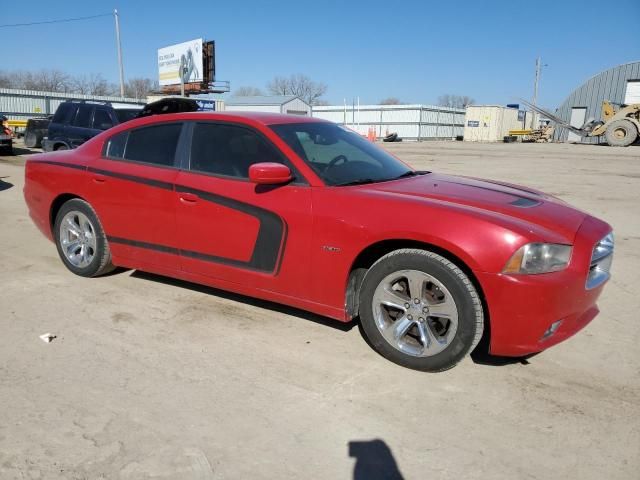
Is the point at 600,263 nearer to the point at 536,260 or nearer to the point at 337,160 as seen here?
the point at 536,260

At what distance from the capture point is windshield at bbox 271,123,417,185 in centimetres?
365

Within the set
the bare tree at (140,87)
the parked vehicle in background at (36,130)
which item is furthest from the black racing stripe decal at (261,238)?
the bare tree at (140,87)

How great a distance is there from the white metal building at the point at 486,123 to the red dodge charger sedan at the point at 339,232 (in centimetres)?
4475

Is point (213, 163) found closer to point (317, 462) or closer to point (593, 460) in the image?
point (317, 462)

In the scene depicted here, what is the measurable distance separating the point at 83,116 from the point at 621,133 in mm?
30594

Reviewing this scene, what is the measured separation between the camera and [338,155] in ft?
12.9

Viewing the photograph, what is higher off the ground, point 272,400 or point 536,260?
point 536,260

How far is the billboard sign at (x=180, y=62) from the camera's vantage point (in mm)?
47062

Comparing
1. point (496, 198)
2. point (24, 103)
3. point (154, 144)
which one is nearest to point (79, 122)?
point (154, 144)

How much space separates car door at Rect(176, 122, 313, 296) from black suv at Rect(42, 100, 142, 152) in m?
8.49

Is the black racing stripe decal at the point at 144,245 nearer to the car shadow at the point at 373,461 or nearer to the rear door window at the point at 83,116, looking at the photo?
the car shadow at the point at 373,461

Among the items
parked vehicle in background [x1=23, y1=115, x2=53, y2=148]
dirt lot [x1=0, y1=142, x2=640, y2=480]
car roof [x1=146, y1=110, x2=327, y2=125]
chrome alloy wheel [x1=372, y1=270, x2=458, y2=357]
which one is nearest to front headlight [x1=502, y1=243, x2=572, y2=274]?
chrome alloy wheel [x1=372, y1=270, x2=458, y2=357]

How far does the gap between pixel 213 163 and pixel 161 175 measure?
1.61 feet

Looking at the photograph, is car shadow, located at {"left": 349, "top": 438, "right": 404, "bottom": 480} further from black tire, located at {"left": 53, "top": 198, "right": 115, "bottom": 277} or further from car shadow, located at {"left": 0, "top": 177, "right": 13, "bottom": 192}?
car shadow, located at {"left": 0, "top": 177, "right": 13, "bottom": 192}
